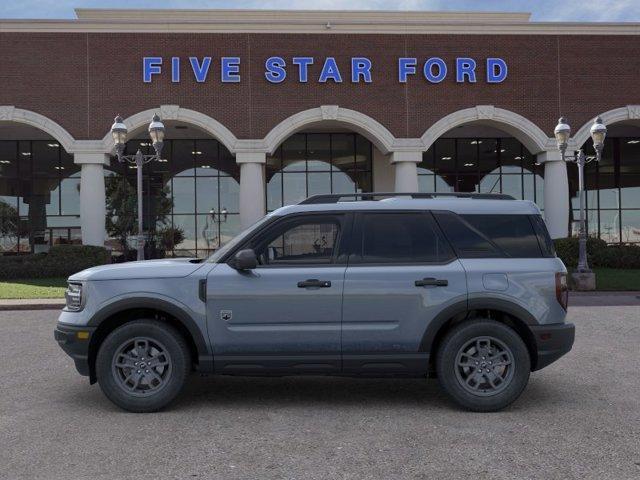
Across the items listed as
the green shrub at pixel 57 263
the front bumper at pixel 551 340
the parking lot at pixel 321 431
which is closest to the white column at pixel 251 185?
the green shrub at pixel 57 263

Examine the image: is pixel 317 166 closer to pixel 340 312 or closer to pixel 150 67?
pixel 150 67

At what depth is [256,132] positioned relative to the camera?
23.4 meters

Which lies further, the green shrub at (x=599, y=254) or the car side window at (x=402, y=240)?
the green shrub at (x=599, y=254)

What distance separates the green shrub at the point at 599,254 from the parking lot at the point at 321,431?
54.0 feet

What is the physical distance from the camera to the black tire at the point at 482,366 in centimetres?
532

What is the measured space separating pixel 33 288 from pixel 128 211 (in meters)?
11.5

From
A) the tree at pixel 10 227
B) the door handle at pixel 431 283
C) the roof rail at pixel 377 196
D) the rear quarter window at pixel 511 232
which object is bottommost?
the door handle at pixel 431 283

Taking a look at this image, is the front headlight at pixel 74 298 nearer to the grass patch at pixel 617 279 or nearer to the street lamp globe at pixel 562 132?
the street lamp globe at pixel 562 132

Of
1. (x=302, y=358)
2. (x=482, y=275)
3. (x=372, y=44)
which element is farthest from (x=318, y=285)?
(x=372, y=44)

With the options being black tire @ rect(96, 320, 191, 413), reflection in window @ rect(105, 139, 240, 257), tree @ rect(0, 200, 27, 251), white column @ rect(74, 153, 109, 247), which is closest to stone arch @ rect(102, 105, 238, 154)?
white column @ rect(74, 153, 109, 247)

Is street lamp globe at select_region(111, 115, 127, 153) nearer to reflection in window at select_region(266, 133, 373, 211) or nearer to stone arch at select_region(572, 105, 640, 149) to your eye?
reflection in window at select_region(266, 133, 373, 211)

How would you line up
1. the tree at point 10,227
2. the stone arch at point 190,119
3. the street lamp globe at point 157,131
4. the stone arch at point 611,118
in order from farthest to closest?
the tree at point 10,227 → the stone arch at point 611,118 → the stone arch at point 190,119 → the street lamp globe at point 157,131

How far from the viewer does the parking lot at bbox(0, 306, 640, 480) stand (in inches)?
159

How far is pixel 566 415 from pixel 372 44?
2077cm
